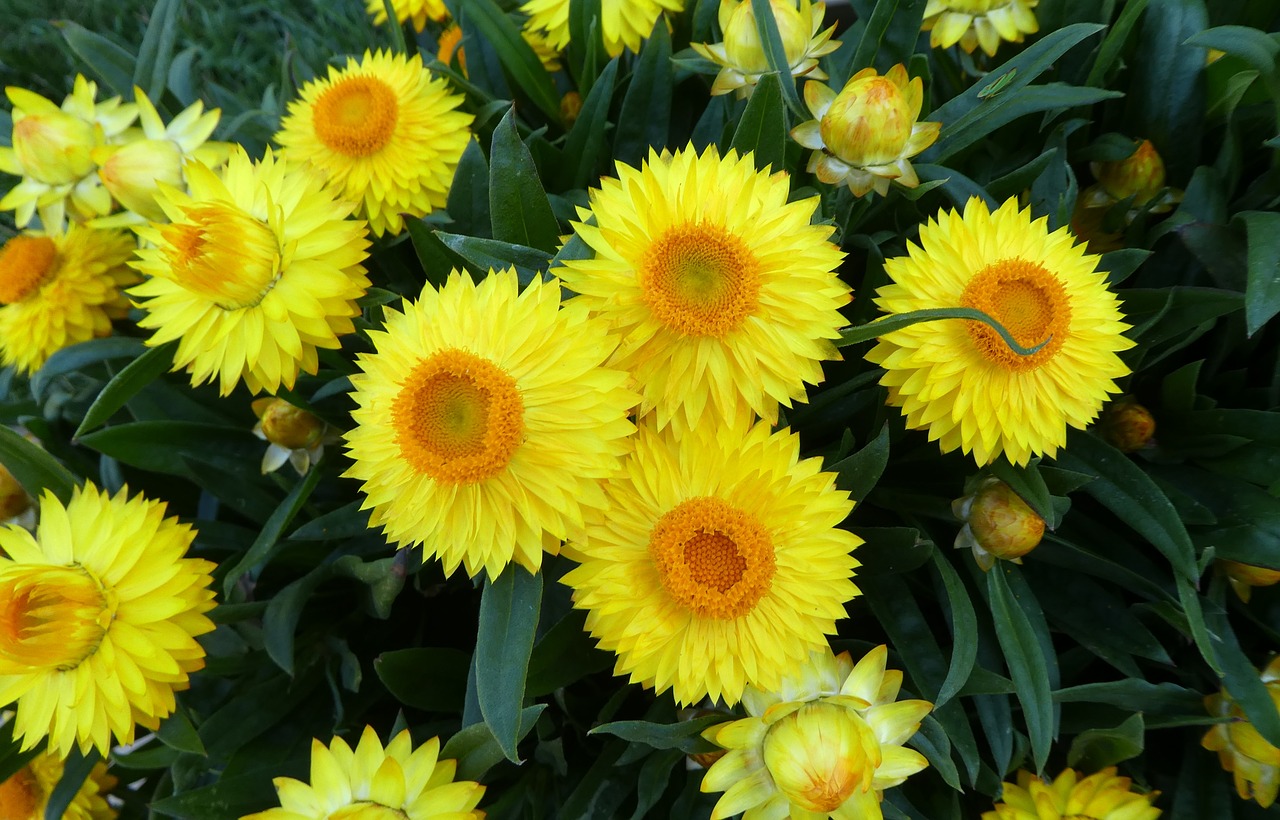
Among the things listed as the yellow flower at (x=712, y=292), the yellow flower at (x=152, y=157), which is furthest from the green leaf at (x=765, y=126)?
the yellow flower at (x=152, y=157)

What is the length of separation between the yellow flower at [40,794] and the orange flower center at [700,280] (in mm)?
911

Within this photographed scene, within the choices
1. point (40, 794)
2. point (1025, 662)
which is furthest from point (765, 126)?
point (40, 794)

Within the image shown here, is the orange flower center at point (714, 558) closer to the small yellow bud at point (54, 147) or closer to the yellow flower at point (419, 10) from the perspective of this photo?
the small yellow bud at point (54, 147)

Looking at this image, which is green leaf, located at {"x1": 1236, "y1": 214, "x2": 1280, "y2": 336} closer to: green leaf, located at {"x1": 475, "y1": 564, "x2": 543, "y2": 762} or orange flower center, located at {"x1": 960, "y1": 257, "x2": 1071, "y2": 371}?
orange flower center, located at {"x1": 960, "y1": 257, "x2": 1071, "y2": 371}

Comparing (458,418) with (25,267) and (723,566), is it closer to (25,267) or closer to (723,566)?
(723,566)

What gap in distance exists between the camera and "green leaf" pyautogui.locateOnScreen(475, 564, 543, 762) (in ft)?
2.25

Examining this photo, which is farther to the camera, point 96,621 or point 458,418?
point 96,621

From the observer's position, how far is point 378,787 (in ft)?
2.45

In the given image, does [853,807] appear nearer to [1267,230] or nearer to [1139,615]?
[1139,615]

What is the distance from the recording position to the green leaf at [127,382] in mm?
855

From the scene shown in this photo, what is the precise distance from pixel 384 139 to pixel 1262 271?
97 cm

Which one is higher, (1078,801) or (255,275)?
(255,275)

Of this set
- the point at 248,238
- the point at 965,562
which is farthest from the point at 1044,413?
the point at 248,238

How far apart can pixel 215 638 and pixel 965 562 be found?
2.85 ft
